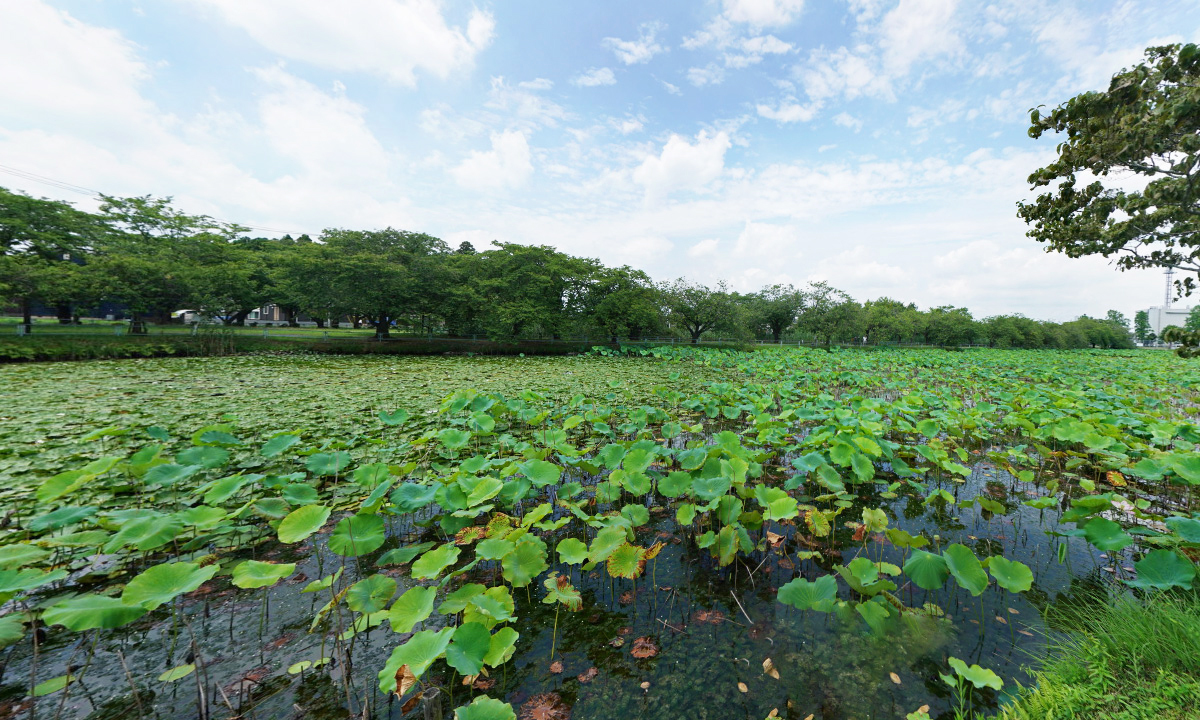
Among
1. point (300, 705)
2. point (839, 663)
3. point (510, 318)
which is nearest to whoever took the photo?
point (300, 705)

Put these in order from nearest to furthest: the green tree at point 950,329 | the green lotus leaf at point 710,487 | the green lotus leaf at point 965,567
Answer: the green lotus leaf at point 965,567
the green lotus leaf at point 710,487
the green tree at point 950,329

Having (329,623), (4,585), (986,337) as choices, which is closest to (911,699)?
(329,623)

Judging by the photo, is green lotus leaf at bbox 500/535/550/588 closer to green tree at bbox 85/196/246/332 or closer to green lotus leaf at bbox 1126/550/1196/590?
green lotus leaf at bbox 1126/550/1196/590

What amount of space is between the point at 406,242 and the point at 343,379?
18113 mm

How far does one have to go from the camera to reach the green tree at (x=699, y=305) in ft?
99.0

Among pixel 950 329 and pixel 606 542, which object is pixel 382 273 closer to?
pixel 606 542

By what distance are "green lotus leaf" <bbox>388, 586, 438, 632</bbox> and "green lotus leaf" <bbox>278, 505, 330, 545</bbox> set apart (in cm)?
70

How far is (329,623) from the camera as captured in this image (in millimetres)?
2365

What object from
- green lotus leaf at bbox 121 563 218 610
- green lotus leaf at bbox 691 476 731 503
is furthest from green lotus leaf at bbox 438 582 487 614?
green lotus leaf at bbox 691 476 731 503

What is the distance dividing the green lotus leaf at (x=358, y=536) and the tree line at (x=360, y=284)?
20.7 meters

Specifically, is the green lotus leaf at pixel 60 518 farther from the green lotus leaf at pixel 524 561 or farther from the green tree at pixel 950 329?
the green tree at pixel 950 329

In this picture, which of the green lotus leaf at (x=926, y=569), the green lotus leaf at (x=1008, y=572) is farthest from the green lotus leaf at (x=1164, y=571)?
the green lotus leaf at (x=926, y=569)

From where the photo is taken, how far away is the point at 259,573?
205 centimetres

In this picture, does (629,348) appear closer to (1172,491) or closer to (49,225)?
(1172,491)
